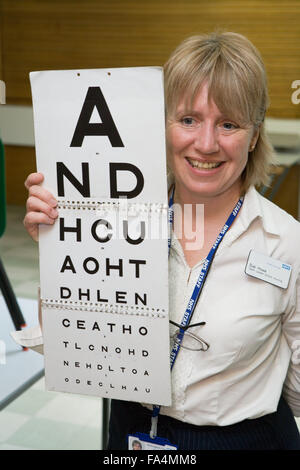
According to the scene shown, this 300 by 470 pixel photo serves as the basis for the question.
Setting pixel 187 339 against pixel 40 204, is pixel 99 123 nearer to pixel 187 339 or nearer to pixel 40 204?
pixel 40 204

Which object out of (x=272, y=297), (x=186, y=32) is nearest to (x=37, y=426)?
(x=272, y=297)

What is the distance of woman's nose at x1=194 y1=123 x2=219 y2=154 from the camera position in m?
A: 1.15

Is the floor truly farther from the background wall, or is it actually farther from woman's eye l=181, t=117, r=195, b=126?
the background wall

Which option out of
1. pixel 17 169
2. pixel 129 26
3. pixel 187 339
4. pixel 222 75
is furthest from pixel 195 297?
pixel 17 169

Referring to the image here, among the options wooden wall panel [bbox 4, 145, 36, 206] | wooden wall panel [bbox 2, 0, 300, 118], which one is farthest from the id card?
wooden wall panel [bbox 4, 145, 36, 206]

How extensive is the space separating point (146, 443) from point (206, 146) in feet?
2.16

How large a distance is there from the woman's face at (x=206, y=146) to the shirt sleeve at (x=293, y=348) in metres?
0.28

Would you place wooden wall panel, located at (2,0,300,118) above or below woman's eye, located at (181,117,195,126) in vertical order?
above

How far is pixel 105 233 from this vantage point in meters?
1.15

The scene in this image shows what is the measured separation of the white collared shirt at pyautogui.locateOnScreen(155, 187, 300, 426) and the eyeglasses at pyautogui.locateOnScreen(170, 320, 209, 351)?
0.01 m

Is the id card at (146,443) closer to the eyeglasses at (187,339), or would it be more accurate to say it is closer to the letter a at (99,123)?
the eyeglasses at (187,339)

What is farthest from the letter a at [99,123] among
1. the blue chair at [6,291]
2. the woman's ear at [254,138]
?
the blue chair at [6,291]

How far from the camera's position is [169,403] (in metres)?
1.19
